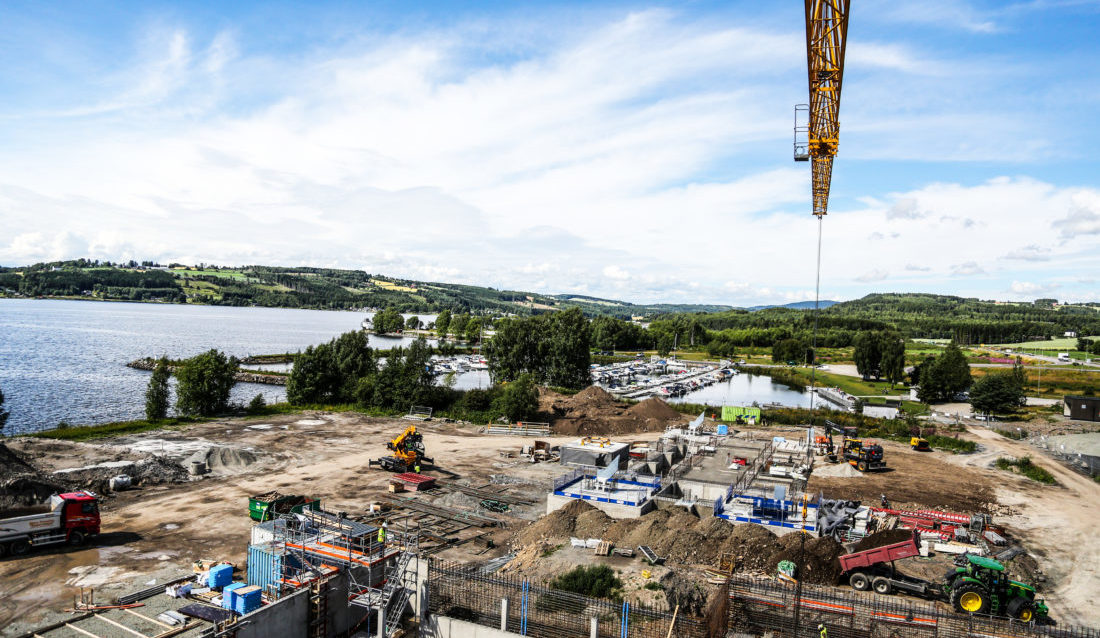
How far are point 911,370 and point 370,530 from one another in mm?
94823

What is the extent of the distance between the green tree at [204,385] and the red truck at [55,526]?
26.7 meters

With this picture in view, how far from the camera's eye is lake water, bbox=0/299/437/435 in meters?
51.9

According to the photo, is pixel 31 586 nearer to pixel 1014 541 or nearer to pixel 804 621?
pixel 804 621

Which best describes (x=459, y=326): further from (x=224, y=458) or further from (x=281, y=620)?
(x=281, y=620)

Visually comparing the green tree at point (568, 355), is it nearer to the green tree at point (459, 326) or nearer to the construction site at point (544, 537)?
the construction site at point (544, 537)

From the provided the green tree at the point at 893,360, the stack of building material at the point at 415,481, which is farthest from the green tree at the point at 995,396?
the stack of building material at the point at 415,481

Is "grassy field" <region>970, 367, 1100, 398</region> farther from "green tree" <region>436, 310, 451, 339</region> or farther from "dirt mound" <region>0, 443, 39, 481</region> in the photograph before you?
"green tree" <region>436, 310, 451, 339</region>

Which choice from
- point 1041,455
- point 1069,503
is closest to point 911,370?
point 1041,455

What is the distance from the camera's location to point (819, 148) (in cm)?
2750

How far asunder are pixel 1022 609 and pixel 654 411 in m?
33.8

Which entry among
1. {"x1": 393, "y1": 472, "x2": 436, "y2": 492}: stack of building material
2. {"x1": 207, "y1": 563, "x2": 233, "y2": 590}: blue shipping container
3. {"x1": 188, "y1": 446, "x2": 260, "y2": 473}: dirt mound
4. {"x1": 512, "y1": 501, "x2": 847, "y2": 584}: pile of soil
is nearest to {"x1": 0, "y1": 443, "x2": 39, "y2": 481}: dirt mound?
{"x1": 188, "y1": 446, "x2": 260, "y2": 473}: dirt mound

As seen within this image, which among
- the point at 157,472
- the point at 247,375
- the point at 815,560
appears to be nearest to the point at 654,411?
the point at 815,560

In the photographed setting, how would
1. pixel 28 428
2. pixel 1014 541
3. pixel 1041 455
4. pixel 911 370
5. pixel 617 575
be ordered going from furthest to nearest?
pixel 911 370 < pixel 28 428 < pixel 1041 455 < pixel 1014 541 < pixel 617 575

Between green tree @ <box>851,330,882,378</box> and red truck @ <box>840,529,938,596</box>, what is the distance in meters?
78.1
